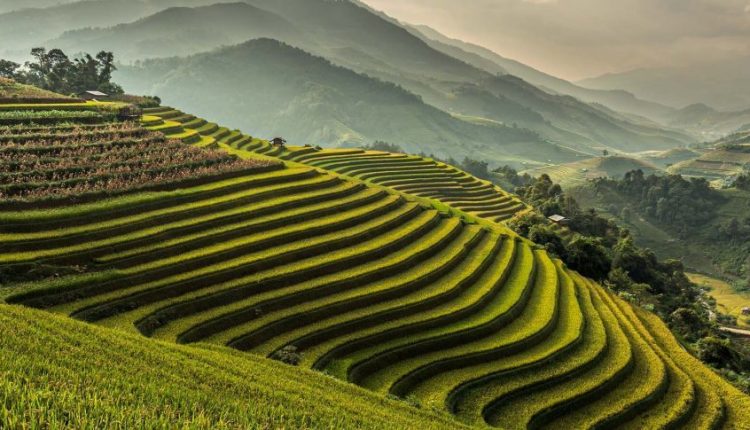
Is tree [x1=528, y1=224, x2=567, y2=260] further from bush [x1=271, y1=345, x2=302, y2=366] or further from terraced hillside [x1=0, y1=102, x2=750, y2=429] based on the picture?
bush [x1=271, y1=345, x2=302, y2=366]

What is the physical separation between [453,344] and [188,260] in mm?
11570

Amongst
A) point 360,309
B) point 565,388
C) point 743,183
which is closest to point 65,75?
point 360,309

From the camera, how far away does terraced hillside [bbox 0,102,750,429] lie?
17.9 metres

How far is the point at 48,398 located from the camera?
293 inches

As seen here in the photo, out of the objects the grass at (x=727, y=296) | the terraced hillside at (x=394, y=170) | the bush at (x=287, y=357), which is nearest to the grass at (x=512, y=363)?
the bush at (x=287, y=357)

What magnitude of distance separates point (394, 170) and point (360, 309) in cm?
3986

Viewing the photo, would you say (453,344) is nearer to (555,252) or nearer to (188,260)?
(188,260)

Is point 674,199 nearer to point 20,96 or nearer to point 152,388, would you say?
point 20,96

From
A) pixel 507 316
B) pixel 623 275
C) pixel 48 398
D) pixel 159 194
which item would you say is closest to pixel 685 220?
pixel 623 275

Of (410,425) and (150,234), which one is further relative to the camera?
(150,234)

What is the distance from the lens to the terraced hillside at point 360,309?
17859 mm

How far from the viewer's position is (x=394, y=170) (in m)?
59.9

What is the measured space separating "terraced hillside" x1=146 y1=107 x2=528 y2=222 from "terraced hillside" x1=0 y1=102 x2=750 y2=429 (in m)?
25.0

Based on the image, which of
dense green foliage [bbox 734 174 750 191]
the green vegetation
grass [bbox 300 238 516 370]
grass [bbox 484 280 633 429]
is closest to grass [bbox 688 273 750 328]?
dense green foliage [bbox 734 174 750 191]
